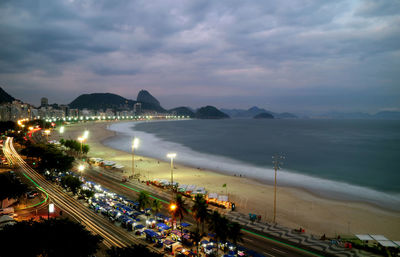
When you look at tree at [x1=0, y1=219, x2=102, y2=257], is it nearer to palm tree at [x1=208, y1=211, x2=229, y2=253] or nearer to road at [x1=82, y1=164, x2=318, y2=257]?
palm tree at [x1=208, y1=211, x2=229, y2=253]

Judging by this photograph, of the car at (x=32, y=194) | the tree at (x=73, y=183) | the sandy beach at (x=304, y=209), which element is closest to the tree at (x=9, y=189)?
the car at (x=32, y=194)

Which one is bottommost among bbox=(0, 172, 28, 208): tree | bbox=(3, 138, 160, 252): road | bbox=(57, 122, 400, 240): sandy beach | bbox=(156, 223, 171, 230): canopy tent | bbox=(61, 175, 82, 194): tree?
bbox=(57, 122, 400, 240): sandy beach

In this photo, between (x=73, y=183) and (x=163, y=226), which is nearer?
(x=163, y=226)

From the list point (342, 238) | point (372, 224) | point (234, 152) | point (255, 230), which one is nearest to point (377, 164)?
point (234, 152)

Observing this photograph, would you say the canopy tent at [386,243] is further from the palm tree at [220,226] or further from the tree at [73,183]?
the tree at [73,183]

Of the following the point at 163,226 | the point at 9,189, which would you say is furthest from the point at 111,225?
the point at 9,189

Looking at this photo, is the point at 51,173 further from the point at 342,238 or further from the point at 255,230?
the point at 342,238

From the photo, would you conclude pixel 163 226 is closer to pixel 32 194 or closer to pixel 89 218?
pixel 89 218

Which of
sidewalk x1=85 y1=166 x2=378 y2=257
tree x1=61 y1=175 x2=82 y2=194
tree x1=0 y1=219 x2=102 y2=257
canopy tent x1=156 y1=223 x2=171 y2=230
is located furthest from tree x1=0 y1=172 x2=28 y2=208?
sidewalk x1=85 y1=166 x2=378 y2=257

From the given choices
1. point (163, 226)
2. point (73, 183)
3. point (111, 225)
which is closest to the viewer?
point (163, 226)
